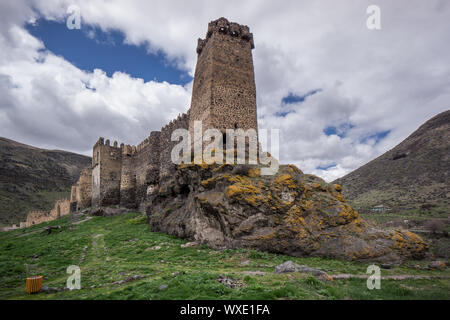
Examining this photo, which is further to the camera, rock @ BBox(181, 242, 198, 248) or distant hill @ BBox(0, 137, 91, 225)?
distant hill @ BBox(0, 137, 91, 225)

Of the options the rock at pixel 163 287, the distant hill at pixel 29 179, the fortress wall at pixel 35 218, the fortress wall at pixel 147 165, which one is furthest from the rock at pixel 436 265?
the distant hill at pixel 29 179

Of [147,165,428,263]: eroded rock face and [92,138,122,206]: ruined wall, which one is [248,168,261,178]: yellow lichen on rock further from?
[92,138,122,206]: ruined wall

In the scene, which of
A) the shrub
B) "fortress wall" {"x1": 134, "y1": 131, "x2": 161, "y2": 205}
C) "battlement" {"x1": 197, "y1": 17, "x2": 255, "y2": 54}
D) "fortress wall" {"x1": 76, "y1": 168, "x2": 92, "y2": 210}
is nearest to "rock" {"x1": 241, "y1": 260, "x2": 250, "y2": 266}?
"battlement" {"x1": 197, "y1": 17, "x2": 255, "y2": 54}

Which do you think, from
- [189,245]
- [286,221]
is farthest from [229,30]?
[189,245]

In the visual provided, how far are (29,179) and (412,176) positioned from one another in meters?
94.3

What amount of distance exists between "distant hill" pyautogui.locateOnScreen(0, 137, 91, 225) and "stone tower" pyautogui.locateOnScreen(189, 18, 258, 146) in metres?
51.8

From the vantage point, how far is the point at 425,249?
35.6 ft

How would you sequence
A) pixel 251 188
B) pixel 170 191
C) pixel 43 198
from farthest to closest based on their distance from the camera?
pixel 43 198 < pixel 170 191 < pixel 251 188

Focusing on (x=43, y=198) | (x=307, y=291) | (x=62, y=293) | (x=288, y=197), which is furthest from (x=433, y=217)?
(x=43, y=198)

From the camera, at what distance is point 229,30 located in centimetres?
1877

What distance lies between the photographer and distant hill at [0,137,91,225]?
52.6 metres

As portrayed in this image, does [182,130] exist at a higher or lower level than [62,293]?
higher
